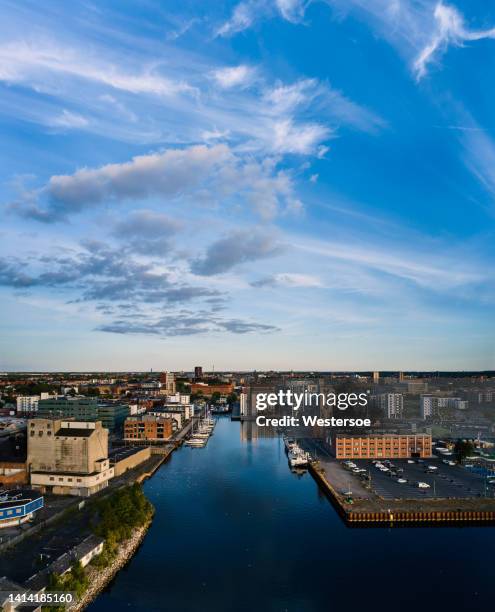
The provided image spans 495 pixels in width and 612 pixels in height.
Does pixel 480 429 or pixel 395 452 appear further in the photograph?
pixel 480 429

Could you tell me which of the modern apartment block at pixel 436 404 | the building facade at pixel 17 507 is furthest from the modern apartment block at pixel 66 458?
the modern apartment block at pixel 436 404

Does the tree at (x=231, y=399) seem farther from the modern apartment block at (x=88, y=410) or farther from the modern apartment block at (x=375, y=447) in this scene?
the modern apartment block at (x=375, y=447)

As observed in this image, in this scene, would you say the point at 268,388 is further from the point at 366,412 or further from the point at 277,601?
the point at 277,601

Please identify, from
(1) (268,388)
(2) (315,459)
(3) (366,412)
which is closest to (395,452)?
(2) (315,459)

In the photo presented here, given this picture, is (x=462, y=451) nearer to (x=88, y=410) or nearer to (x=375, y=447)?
(x=375, y=447)

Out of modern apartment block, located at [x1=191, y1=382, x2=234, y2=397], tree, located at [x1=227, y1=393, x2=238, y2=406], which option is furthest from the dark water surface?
modern apartment block, located at [x1=191, y1=382, x2=234, y2=397]

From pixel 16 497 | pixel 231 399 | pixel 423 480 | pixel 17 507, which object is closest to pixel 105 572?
pixel 17 507
